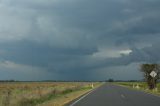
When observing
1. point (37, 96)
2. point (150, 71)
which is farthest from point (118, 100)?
point (150, 71)

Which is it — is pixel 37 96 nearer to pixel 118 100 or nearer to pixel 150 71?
pixel 118 100

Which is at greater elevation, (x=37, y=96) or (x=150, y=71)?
(x=150, y=71)

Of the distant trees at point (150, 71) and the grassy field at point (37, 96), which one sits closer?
the grassy field at point (37, 96)

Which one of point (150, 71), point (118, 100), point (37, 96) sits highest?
point (150, 71)

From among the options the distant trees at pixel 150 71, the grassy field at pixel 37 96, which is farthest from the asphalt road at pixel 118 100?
the distant trees at pixel 150 71

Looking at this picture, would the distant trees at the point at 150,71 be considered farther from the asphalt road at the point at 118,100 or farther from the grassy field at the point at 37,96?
the asphalt road at the point at 118,100

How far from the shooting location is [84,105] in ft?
74.5

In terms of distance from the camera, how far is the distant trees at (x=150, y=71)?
65.9 m

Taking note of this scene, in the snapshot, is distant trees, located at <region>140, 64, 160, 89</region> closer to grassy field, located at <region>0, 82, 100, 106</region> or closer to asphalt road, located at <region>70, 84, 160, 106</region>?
grassy field, located at <region>0, 82, 100, 106</region>

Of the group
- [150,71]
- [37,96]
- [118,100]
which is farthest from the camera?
[150,71]

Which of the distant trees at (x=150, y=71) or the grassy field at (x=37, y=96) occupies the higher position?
the distant trees at (x=150, y=71)

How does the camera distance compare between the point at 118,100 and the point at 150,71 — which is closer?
the point at 118,100

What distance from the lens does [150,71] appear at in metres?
69.1

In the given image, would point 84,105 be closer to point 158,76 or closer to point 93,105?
point 93,105
